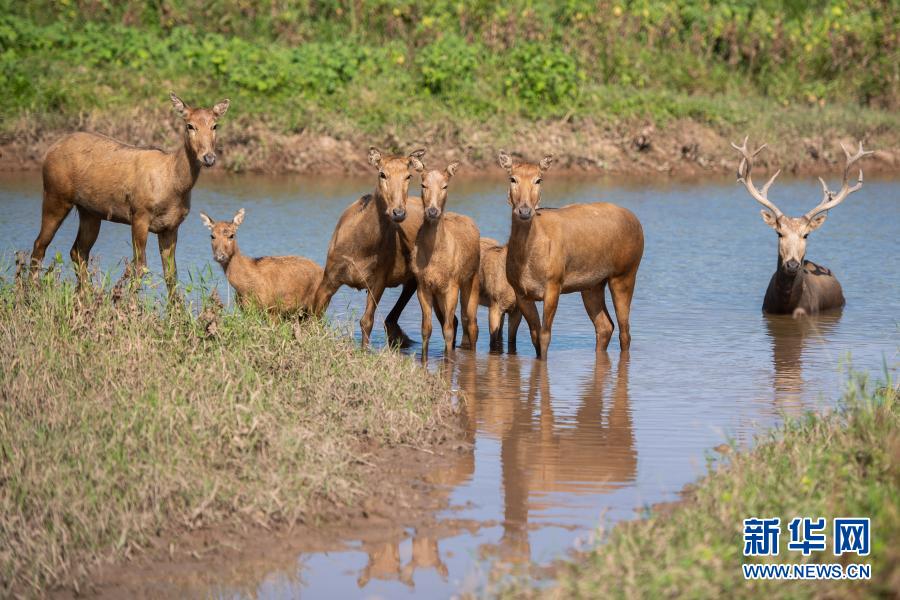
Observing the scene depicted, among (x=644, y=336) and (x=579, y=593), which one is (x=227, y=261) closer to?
(x=644, y=336)

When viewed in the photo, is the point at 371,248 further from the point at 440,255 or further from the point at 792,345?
the point at 792,345

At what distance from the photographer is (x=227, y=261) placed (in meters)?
12.0

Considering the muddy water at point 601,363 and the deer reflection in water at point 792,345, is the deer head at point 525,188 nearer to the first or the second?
the muddy water at point 601,363

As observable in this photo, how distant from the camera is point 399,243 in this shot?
477 inches

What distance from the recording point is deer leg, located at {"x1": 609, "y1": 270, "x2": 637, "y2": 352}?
41.5ft

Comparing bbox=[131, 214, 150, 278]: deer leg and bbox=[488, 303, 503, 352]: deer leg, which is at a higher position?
bbox=[131, 214, 150, 278]: deer leg

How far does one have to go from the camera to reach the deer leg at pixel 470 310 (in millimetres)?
12266

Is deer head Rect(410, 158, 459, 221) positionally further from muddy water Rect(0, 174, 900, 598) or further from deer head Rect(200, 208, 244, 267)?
deer head Rect(200, 208, 244, 267)

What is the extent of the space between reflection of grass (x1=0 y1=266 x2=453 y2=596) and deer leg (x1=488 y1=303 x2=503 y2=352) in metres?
2.35

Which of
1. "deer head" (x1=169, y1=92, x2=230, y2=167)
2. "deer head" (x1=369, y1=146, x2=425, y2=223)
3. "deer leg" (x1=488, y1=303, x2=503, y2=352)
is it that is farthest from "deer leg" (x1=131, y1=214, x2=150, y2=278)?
"deer leg" (x1=488, y1=303, x2=503, y2=352)

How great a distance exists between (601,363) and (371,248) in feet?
7.31

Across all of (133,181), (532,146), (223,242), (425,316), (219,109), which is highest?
(219,109)

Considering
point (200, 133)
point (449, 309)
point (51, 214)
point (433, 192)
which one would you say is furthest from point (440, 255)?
point (51, 214)

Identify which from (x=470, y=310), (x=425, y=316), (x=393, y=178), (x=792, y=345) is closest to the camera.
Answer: (x=393, y=178)
